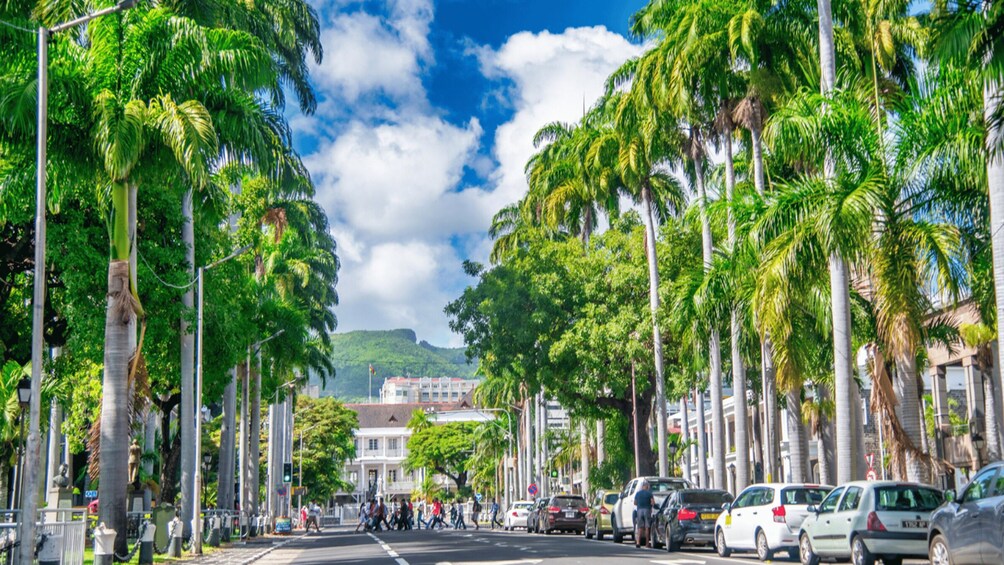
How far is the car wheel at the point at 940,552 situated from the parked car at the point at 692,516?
1183cm

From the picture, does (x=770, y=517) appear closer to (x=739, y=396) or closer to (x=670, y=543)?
(x=670, y=543)

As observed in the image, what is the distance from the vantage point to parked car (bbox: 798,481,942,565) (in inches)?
745

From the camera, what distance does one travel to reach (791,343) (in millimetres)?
27469

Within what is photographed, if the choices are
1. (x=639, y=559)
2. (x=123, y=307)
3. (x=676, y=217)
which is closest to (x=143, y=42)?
(x=123, y=307)

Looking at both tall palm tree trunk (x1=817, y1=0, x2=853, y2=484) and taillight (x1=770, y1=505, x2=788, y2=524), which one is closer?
taillight (x1=770, y1=505, x2=788, y2=524)

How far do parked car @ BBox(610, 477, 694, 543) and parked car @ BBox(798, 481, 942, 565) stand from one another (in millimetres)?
11507

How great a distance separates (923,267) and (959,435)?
24.3m

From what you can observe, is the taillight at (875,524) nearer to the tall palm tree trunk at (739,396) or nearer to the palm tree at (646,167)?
the tall palm tree trunk at (739,396)

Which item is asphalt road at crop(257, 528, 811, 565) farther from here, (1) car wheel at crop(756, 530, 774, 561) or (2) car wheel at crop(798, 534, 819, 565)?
(2) car wheel at crop(798, 534, 819, 565)

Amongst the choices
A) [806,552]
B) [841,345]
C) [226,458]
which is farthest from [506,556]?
[226,458]

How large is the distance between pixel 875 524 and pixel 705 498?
9.89m

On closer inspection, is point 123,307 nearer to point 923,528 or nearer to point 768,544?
point 768,544

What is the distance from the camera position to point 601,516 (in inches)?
1485

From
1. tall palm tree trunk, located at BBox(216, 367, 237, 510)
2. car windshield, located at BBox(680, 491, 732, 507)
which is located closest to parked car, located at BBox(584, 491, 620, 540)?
car windshield, located at BBox(680, 491, 732, 507)
